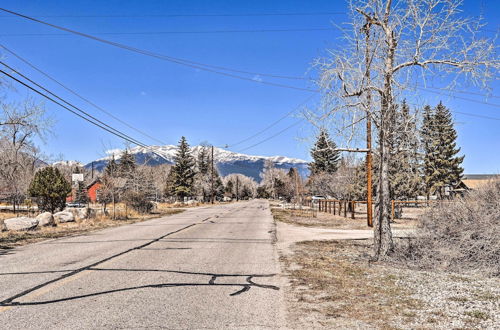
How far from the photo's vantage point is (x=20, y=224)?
1628cm

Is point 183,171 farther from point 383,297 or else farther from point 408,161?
point 383,297

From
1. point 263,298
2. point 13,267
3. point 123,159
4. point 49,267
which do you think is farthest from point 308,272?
point 123,159

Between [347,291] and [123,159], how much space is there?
69216mm

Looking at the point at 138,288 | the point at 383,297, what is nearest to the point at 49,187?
the point at 138,288

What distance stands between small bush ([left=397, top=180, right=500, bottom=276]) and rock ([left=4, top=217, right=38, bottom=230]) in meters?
14.7

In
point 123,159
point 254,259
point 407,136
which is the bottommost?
point 254,259

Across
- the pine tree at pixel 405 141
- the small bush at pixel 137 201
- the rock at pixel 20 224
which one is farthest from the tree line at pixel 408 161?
the small bush at pixel 137 201

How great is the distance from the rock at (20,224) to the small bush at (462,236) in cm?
1465

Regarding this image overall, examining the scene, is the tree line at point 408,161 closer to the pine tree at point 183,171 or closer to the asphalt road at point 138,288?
the asphalt road at point 138,288

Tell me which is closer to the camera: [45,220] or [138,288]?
[138,288]

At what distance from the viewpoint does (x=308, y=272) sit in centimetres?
792

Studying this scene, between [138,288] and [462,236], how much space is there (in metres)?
6.90

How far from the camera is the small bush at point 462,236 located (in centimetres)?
788

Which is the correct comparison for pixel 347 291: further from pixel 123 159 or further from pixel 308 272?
pixel 123 159
